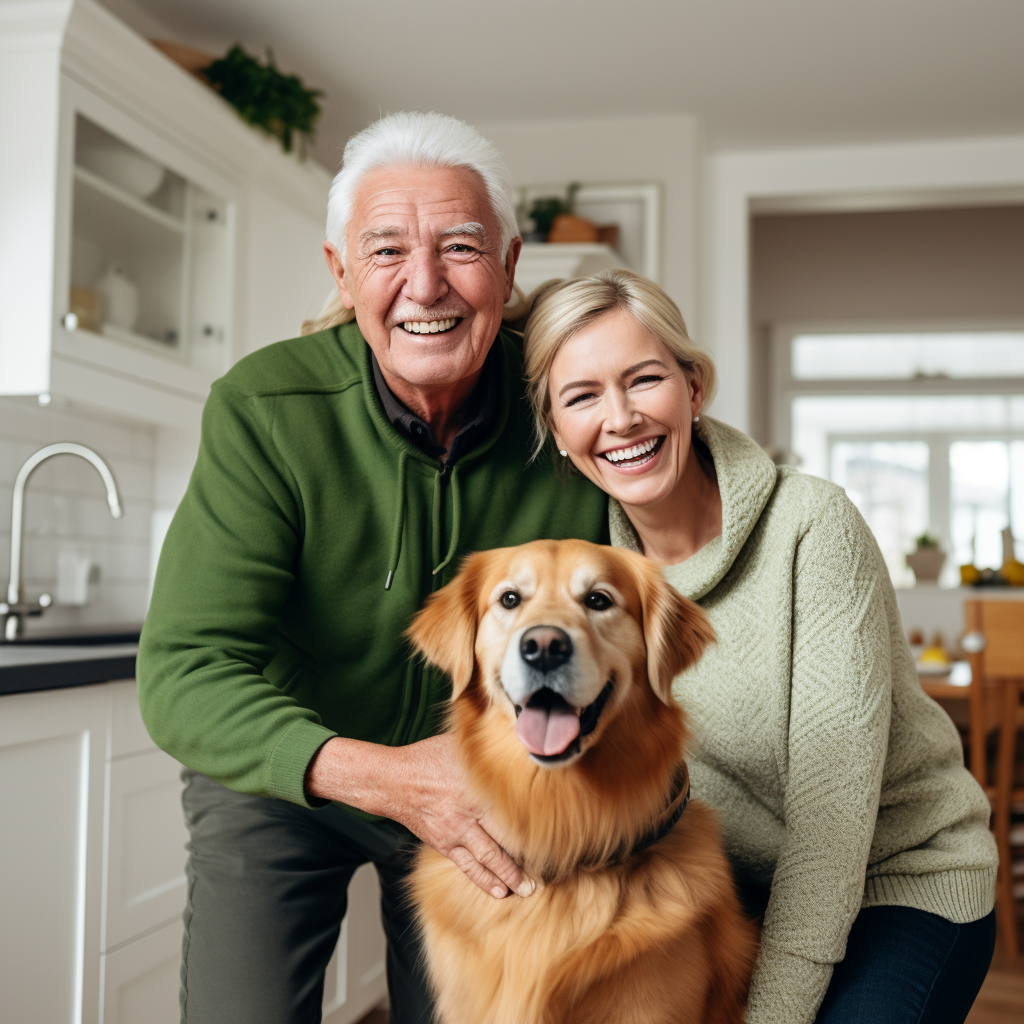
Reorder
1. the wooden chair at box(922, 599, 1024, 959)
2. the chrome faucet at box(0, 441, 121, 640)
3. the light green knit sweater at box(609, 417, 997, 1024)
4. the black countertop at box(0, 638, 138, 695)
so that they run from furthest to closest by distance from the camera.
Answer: the wooden chair at box(922, 599, 1024, 959)
the chrome faucet at box(0, 441, 121, 640)
the black countertop at box(0, 638, 138, 695)
the light green knit sweater at box(609, 417, 997, 1024)

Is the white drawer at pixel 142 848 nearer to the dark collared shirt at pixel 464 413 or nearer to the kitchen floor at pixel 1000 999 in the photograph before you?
the kitchen floor at pixel 1000 999

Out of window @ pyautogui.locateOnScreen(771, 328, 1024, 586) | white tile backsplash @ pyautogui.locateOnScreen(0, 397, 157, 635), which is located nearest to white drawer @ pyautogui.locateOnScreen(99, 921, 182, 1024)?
white tile backsplash @ pyautogui.locateOnScreen(0, 397, 157, 635)

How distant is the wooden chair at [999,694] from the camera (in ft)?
10.5

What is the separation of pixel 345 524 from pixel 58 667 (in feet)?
2.81

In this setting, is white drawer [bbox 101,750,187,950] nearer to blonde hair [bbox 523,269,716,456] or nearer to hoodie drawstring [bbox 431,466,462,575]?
hoodie drawstring [bbox 431,466,462,575]

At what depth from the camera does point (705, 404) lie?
1506 millimetres

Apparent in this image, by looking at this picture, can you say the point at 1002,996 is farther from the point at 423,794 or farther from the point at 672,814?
the point at 423,794

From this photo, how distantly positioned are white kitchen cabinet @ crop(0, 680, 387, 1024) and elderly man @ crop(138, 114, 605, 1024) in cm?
53

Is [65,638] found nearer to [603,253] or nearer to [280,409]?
[280,409]

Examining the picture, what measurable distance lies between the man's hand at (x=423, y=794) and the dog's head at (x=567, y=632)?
0.10m

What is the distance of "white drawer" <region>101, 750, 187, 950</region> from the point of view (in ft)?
6.72

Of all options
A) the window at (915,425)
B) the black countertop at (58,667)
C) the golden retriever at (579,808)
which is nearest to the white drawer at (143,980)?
the black countertop at (58,667)

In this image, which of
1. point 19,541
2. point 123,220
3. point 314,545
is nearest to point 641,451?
point 314,545

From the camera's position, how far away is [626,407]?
4.43 ft
